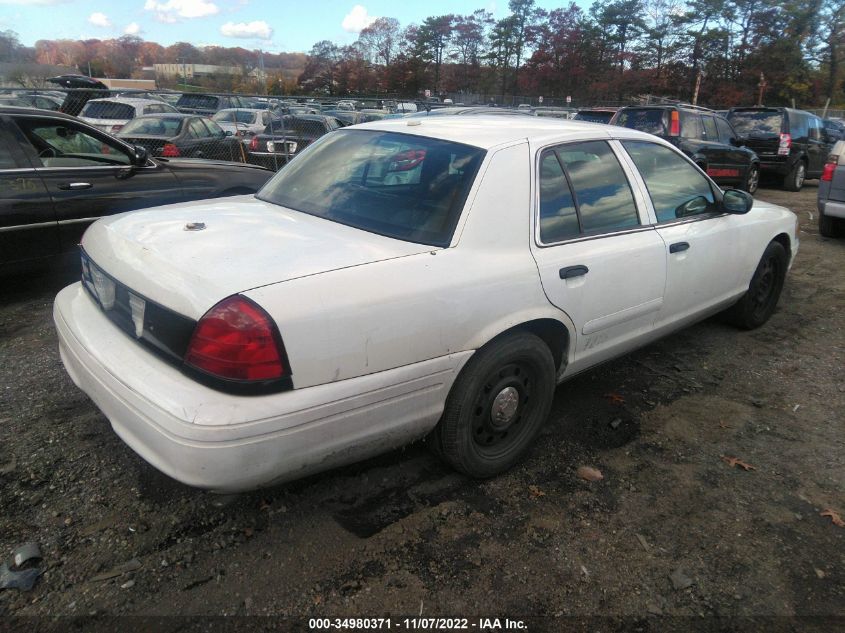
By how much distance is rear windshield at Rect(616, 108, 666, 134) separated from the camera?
10.5 m

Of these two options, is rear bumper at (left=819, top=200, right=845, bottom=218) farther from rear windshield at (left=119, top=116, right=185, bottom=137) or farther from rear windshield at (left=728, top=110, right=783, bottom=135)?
rear windshield at (left=119, top=116, right=185, bottom=137)

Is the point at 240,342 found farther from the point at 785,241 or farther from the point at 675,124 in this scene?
the point at 675,124

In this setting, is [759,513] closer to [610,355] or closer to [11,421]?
[610,355]

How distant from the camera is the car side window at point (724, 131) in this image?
37.8ft

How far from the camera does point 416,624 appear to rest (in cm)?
210

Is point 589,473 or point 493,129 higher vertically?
point 493,129

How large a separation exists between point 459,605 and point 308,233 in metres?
1.59

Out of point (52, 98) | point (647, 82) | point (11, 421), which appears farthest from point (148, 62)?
point (11, 421)

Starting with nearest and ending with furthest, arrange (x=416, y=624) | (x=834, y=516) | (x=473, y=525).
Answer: (x=416, y=624), (x=473, y=525), (x=834, y=516)

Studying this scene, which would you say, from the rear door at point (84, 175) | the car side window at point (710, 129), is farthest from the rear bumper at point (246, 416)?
the car side window at point (710, 129)

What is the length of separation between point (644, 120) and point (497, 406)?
31.1 ft

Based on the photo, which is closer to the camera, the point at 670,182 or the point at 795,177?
the point at 670,182

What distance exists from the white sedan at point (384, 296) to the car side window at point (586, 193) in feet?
0.04

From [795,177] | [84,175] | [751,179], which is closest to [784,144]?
[795,177]
